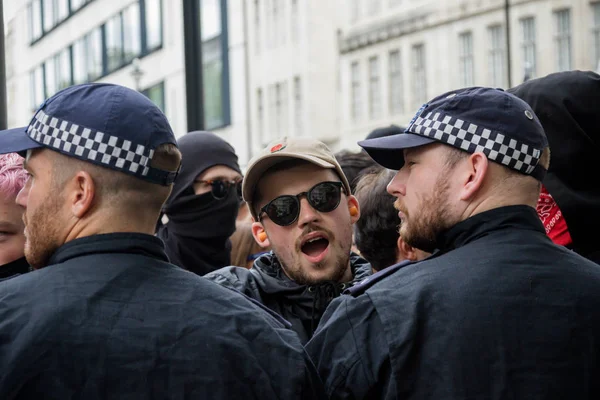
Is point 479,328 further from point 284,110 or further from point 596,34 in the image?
point 284,110

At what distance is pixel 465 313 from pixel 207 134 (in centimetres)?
323

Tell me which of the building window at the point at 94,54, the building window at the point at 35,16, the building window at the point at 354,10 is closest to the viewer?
the building window at the point at 35,16

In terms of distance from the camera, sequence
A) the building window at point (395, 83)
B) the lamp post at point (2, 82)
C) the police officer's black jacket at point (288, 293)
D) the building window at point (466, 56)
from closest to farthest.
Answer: the police officer's black jacket at point (288, 293) < the lamp post at point (2, 82) < the building window at point (466, 56) < the building window at point (395, 83)

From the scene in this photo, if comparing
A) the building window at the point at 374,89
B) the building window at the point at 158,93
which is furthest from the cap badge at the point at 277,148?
the building window at the point at 374,89

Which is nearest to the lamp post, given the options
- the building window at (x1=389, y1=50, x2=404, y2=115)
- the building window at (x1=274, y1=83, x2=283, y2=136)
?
the building window at (x1=389, y1=50, x2=404, y2=115)

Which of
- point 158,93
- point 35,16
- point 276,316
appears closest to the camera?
point 276,316

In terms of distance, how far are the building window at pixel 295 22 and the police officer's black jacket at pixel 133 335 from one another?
123 ft

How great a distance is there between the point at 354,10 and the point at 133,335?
37.2 meters

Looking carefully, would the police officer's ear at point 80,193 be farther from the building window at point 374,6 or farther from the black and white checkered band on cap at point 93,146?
the building window at point 374,6

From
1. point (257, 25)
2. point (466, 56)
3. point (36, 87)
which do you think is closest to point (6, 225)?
point (36, 87)

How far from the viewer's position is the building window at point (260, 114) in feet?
140

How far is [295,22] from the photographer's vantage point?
132ft

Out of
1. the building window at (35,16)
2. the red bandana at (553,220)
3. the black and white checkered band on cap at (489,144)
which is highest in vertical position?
the building window at (35,16)

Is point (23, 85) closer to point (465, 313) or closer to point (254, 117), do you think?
point (465, 313)
